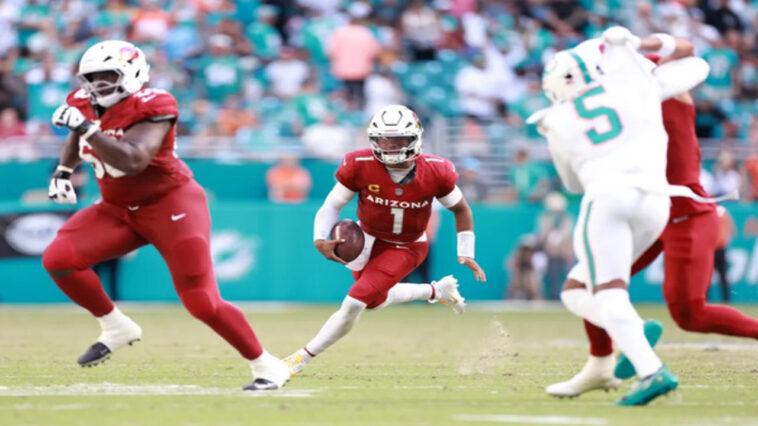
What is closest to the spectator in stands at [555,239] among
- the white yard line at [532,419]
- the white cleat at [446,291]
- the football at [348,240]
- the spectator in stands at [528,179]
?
the spectator in stands at [528,179]

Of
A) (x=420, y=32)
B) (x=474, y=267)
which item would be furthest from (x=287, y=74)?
(x=474, y=267)

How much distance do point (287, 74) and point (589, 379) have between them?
1161 cm

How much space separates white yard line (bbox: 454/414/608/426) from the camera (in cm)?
520

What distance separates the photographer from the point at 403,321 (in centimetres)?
1344

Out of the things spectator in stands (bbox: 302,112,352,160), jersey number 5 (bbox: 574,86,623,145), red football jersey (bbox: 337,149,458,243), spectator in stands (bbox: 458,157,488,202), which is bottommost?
spectator in stands (bbox: 458,157,488,202)

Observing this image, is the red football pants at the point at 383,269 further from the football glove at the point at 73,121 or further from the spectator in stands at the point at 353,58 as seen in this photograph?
the spectator in stands at the point at 353,58

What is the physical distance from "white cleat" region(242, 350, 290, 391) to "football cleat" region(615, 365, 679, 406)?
1.93 m

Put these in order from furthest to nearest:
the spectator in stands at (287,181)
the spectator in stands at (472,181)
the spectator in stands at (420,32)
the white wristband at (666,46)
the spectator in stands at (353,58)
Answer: the spectator in stands at (420,32)
the spectator in stands at (353,58)
the spectator in stands at (472,181)
the spectator in stands at (287,181)
the white wristband at (666,46)

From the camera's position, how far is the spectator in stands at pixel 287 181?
15711mm

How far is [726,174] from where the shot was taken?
1661cm

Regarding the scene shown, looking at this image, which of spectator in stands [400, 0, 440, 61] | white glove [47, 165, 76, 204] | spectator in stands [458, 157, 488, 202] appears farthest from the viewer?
spectator in stands [400, 0, 440, 61]

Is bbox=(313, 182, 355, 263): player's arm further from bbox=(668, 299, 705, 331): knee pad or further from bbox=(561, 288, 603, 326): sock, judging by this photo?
bbox=(668, 299, 705, 331): knee pad

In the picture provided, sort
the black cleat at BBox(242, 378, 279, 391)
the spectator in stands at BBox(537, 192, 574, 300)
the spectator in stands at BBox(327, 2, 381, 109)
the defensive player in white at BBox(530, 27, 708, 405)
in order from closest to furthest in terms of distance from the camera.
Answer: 1. the defensive player in white at BBox(530, 27, 708, 405)
2. the black cleat at BBox(242, 378, 279, 391)
3. the spectator in stands at BBox(537, 192, 574, 300)
4. the spectator in stands at BBox(327, 2, 381, 109)

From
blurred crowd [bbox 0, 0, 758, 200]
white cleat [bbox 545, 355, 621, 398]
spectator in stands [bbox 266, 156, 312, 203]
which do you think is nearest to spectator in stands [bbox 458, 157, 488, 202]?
blurred crowd [bbox 0, 0, 758, 200]
